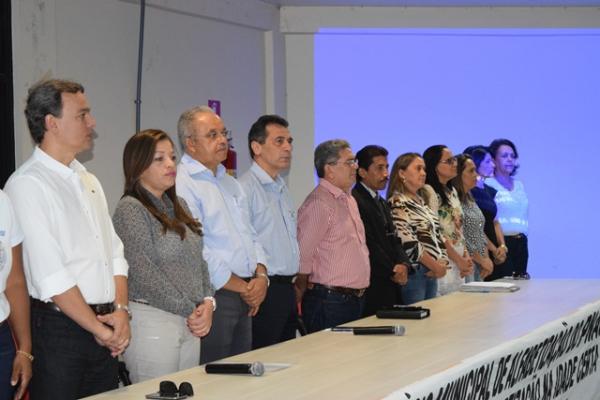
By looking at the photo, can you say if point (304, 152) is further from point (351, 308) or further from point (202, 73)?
point (351, 308)

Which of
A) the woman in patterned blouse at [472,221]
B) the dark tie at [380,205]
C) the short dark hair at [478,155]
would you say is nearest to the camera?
the dark tie at [380,205]

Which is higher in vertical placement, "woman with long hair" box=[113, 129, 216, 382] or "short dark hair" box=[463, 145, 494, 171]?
"short dark hair" box=[463, 145, 494, 171]

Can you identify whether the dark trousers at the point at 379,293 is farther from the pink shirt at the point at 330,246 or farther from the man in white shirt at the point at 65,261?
the man in white shirt at the point at 65,261

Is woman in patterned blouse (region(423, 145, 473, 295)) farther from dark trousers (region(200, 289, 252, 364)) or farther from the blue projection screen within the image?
the blue projection screen

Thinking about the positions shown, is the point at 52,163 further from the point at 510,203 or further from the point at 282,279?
the point at 510,203

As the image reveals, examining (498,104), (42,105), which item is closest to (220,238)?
(42,105)

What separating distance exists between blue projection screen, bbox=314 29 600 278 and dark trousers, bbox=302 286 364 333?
387 centimetres

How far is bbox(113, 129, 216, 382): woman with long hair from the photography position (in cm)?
380

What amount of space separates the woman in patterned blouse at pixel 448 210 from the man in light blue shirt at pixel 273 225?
5.46ft

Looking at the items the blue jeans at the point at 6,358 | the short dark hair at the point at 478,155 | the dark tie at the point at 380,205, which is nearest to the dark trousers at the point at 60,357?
the blue jeans at the point at 6,358

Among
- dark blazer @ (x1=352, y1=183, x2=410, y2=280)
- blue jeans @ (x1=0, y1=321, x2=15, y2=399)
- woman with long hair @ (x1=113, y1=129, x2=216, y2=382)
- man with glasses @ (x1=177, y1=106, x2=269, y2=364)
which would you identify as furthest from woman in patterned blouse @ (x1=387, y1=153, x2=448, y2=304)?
blue jeans @ (x1=0, y1=321, x2=15, y2=399)

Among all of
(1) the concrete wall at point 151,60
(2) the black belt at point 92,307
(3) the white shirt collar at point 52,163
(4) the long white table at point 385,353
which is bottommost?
(4) the long white table at point 385,353

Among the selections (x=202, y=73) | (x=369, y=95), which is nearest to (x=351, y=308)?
(x=202, y=73)

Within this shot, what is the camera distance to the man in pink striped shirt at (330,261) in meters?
5.27
